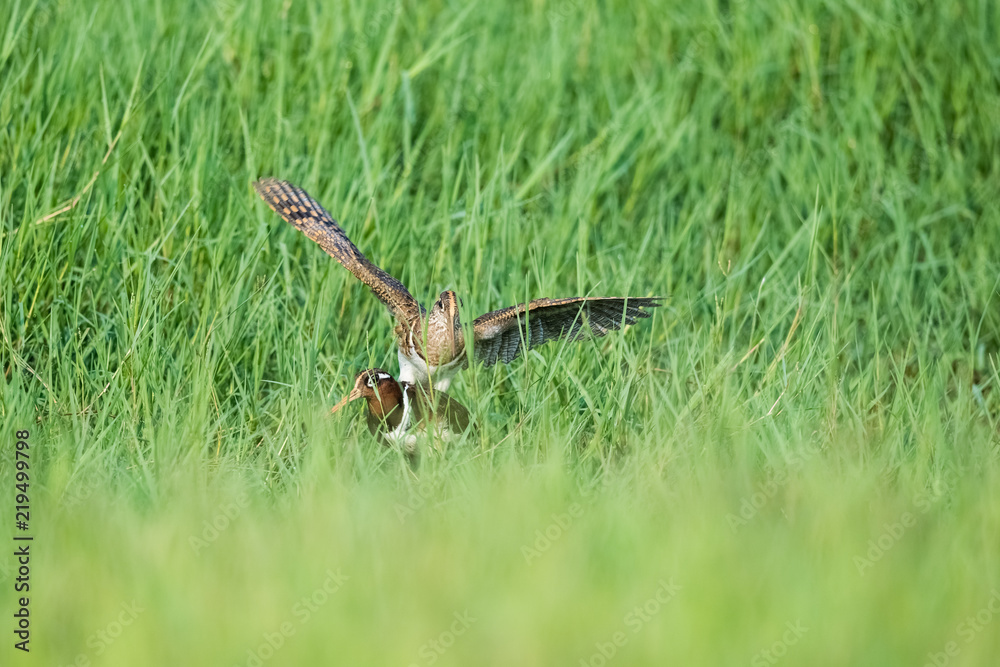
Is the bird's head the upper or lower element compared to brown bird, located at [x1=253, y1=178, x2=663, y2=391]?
lower

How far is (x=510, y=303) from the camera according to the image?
3.87 m

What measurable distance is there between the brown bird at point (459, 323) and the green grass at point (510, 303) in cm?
11

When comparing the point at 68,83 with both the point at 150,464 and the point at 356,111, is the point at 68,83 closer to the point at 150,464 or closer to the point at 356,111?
the point at 356,111

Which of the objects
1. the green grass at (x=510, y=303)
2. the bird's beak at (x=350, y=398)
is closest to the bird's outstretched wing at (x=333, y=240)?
the green grass at (x=510, y=303)

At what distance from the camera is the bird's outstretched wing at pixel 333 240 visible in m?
3.27

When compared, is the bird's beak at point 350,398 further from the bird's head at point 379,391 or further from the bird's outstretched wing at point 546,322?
the bird's outstretched wing at point 546,322

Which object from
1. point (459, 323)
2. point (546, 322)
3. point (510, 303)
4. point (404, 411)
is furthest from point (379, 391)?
point (510, 303)

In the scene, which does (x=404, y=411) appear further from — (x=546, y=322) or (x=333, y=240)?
(x=333, y=240)

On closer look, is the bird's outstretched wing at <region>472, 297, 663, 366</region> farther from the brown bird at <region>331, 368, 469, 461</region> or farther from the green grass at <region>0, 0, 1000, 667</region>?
the brown bird at <region>331, 368, 469, 461</region>

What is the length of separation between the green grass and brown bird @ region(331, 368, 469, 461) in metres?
0.05

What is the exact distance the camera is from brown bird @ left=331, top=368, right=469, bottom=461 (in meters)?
3.04

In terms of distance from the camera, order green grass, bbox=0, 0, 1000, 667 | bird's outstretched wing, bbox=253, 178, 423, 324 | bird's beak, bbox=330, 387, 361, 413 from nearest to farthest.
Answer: green grass, bbox=0, 0, 1000, 667 < bird's beak, bbox=330, 387, 361, 413 < bird's outstretched wing, bbox=253, 178, 423, 324

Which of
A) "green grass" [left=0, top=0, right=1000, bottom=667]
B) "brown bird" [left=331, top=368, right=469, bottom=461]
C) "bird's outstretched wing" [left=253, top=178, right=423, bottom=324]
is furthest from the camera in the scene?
"bird's outstretched wing" [left=253, top=178, right=423, bottom=324]

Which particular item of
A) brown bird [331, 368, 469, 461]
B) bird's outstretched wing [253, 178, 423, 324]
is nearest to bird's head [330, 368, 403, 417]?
brown bird [331, 368, 469, 461]
